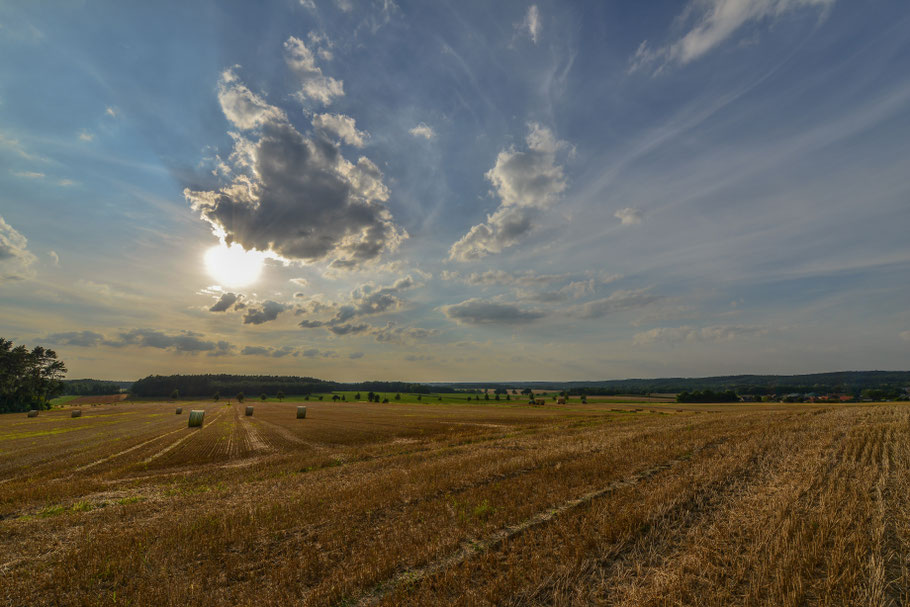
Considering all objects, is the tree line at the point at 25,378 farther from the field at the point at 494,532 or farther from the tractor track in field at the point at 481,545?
the tractor track in field at the point at 481,545

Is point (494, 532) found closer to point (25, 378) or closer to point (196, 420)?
point (196, 420)

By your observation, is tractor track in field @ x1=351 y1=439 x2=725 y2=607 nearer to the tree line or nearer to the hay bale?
the hay bale

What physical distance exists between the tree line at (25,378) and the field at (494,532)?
96.4m

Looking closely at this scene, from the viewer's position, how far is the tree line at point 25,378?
75438mm

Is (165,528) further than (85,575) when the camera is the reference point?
Yes

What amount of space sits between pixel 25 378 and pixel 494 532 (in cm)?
12124

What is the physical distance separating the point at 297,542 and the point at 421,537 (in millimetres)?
2727

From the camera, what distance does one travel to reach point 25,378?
79.6m

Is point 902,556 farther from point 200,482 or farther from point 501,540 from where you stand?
point 200,482

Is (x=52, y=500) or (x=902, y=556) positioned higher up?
(x=902, y=556)

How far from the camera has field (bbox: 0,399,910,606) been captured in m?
5.53

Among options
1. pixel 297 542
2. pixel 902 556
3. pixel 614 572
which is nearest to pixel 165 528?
pixel 297 542

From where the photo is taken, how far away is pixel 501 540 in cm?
716

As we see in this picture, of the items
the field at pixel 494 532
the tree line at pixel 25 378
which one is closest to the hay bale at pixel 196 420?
the field at pixel 494 532
